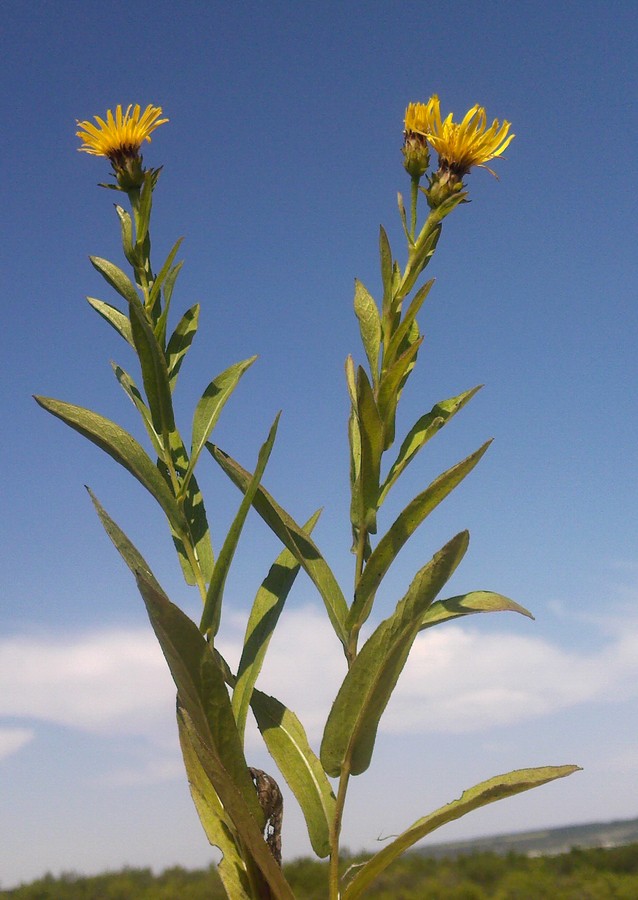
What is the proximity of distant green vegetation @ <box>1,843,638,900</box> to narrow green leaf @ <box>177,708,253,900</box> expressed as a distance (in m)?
1.20

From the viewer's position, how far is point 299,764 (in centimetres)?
173

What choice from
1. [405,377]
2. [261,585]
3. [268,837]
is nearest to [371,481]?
[405,377]

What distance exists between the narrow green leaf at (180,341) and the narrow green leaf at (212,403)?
9 cm

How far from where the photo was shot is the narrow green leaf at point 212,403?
5.88 feet

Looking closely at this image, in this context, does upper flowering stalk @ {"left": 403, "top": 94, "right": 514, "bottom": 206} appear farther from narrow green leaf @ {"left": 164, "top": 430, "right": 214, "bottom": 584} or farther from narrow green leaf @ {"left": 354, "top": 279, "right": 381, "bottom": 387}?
narrow green leaf @ {"left": 164, "top": 430, "right": 214, "bottom": 584}

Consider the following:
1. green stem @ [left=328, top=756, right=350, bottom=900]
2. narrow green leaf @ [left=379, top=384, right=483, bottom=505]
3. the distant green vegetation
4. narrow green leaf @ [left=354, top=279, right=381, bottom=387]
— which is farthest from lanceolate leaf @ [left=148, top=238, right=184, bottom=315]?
the distant green vegetation

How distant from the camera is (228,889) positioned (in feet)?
5.32

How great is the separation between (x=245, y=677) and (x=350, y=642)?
0.25m

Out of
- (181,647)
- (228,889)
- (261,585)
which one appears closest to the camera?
(181,647)

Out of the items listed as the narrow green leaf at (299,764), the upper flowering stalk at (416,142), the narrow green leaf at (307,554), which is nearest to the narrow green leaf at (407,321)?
the upper flowering stalk at (416,142)

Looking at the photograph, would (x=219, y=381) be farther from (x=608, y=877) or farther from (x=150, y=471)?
(x=608, y=877)

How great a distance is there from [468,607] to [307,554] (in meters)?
0.35

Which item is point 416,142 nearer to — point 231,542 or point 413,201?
point 413,201

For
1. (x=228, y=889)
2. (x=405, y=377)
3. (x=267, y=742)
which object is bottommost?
(x=228, y=889)
